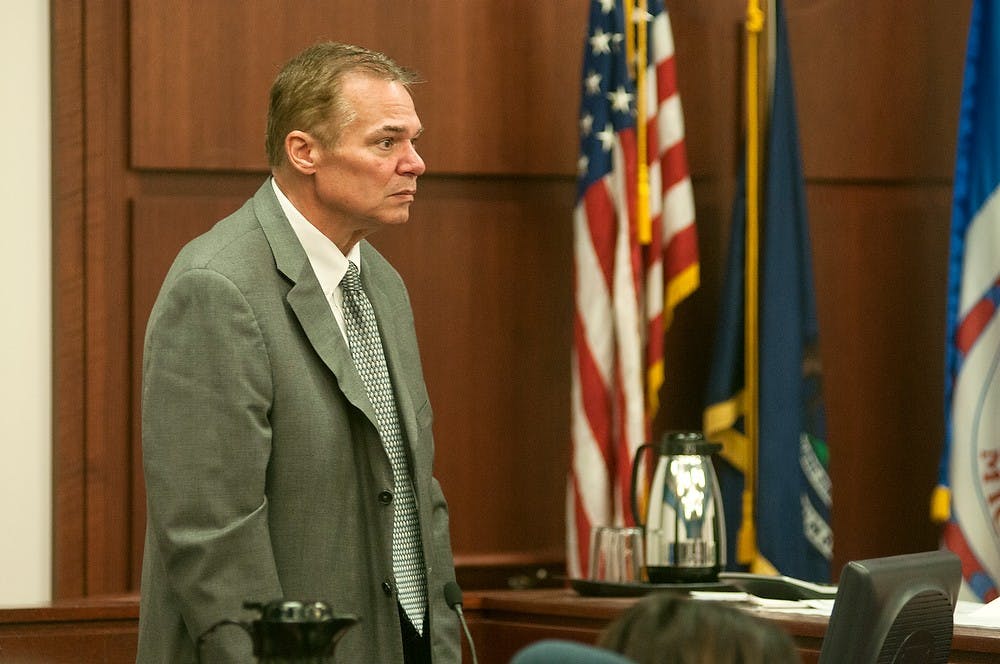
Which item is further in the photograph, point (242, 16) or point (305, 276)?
point (242, 16)

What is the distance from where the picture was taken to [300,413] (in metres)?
2.56

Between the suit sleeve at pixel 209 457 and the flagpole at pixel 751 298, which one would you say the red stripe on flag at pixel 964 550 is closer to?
the flagpole at pixel 751 298

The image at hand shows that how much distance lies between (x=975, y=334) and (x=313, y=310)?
2.30 metres

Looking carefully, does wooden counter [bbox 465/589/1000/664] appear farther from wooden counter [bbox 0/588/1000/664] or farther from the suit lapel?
the suit lapel

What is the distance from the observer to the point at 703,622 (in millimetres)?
1374

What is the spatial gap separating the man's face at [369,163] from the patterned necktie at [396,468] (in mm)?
138

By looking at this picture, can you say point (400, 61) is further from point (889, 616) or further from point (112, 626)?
point (889, 616)

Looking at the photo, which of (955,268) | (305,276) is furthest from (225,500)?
(955,268)

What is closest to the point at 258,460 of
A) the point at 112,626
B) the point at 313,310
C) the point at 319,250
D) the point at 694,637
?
the point at 313,310

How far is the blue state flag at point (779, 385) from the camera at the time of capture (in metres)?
4.23

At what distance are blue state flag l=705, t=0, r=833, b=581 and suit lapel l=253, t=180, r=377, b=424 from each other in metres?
1.85

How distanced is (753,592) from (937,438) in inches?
60.0

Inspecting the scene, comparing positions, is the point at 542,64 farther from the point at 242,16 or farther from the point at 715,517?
the point at 715,517

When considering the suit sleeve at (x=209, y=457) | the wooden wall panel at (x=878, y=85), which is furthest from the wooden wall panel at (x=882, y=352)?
the suit sleeve at (x=209, y=457)
